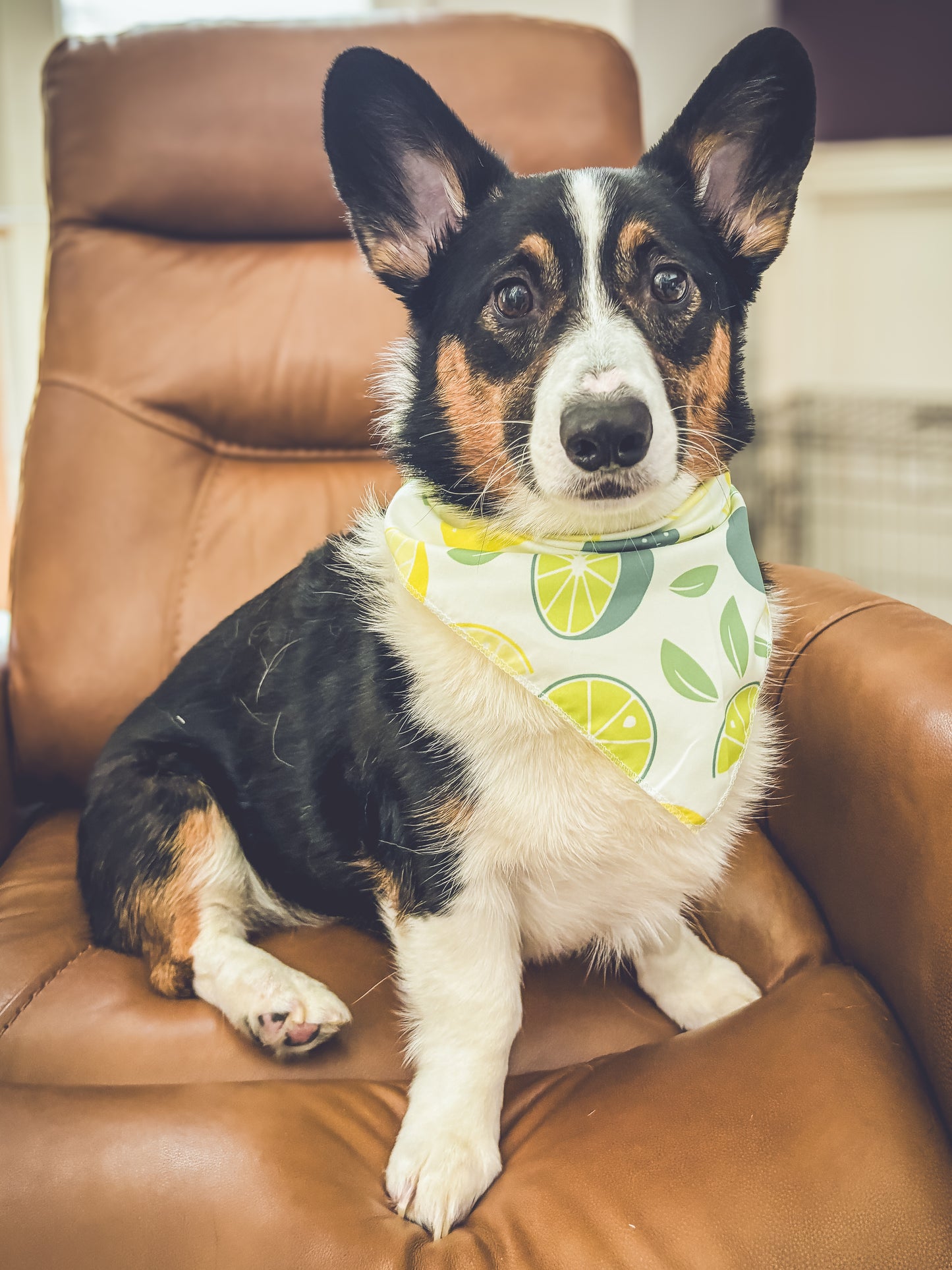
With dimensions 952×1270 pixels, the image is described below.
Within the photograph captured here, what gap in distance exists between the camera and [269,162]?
1.74m

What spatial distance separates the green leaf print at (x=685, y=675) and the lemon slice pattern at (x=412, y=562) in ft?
0.93

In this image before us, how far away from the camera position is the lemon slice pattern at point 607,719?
1061mm

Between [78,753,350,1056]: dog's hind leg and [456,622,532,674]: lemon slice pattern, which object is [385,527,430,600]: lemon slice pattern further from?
[78,753,350,1056]: dog's hind leg

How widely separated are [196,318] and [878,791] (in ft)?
4.64

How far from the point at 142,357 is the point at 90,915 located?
39.7 inches

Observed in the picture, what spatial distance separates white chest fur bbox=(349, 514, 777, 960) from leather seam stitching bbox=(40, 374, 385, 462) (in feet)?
2.44

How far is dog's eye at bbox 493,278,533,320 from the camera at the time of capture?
3.48 feet

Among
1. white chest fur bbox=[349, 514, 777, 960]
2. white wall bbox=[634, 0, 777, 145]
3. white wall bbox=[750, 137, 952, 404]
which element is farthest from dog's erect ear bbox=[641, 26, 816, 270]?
white wall bbox=[750, 137, 952, 404]

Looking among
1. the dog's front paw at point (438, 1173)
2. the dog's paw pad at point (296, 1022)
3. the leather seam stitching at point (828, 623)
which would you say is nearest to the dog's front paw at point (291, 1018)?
the dog's paw pad at point (296, 1022)

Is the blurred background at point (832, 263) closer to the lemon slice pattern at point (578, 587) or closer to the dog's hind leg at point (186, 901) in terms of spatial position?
the dog's hind leg at point (186, 901)

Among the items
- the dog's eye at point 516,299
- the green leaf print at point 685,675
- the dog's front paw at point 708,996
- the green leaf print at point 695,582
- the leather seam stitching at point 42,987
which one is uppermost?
the dog's eye at point 516,299

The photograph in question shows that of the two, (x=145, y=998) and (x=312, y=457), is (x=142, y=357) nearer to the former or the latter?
(x=312, y=457)

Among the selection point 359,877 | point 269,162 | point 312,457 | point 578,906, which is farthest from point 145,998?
point 269,162

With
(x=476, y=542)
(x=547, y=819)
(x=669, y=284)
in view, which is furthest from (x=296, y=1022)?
(x=669, y=284)
